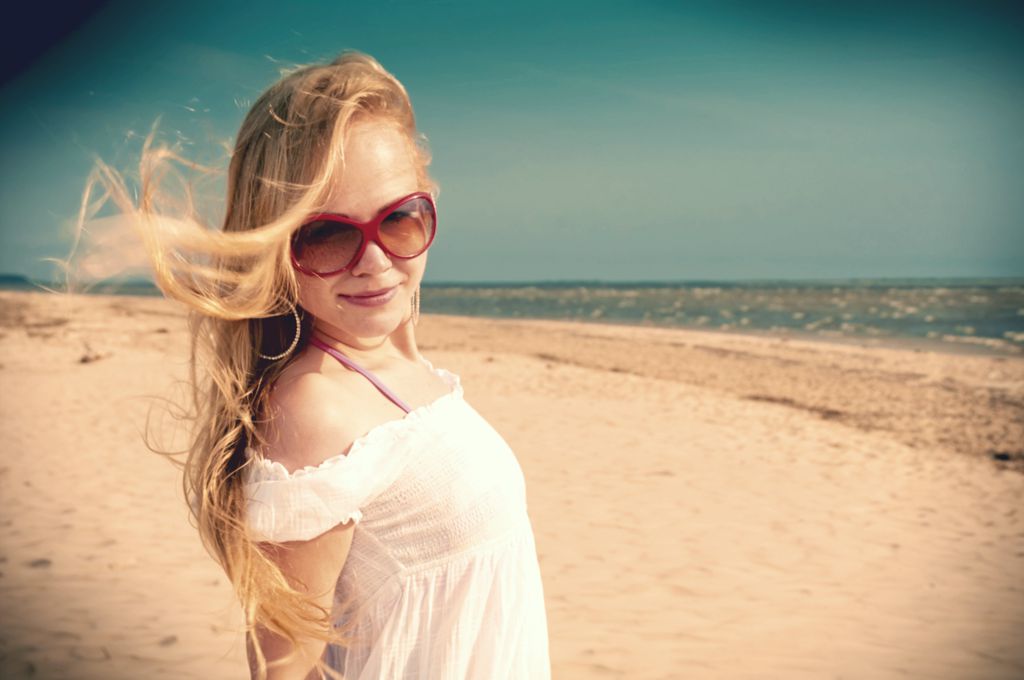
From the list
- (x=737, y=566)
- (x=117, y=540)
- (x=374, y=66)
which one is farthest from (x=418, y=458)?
(x=117, y=540)

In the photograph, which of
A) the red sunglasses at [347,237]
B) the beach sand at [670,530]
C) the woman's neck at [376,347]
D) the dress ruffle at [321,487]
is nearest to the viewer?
the dress ruffle at [321,487]

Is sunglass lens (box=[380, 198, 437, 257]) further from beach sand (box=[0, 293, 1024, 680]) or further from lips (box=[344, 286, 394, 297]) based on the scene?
beach sand (box=[0, 293, 1024, 680])

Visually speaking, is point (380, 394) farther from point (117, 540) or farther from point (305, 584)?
point (117, 540)

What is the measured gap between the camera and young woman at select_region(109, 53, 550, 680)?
3.66 feet

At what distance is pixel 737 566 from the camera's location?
5.07m

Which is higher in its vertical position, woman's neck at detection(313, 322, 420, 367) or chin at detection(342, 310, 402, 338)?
chin at detection(342, 310, 402, 338)

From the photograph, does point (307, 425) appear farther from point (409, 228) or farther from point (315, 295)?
point (409, 228)

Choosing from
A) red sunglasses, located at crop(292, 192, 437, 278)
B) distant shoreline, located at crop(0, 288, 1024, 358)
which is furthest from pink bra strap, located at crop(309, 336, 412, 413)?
distant shoreline, located at crop(0, 288, 1024, 358)

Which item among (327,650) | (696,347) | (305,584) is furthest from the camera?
(696,347)

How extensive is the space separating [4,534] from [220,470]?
5040 mm

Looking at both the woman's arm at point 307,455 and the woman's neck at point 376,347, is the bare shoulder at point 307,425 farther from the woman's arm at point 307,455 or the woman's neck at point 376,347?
the woman's neck at point 376,347

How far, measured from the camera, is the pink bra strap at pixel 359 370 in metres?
1.22

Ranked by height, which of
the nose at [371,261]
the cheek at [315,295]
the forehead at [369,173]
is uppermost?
the forehead at [369,173]

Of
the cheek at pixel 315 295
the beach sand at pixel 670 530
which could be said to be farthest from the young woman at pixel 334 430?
the beach sand at pixel 670 530
